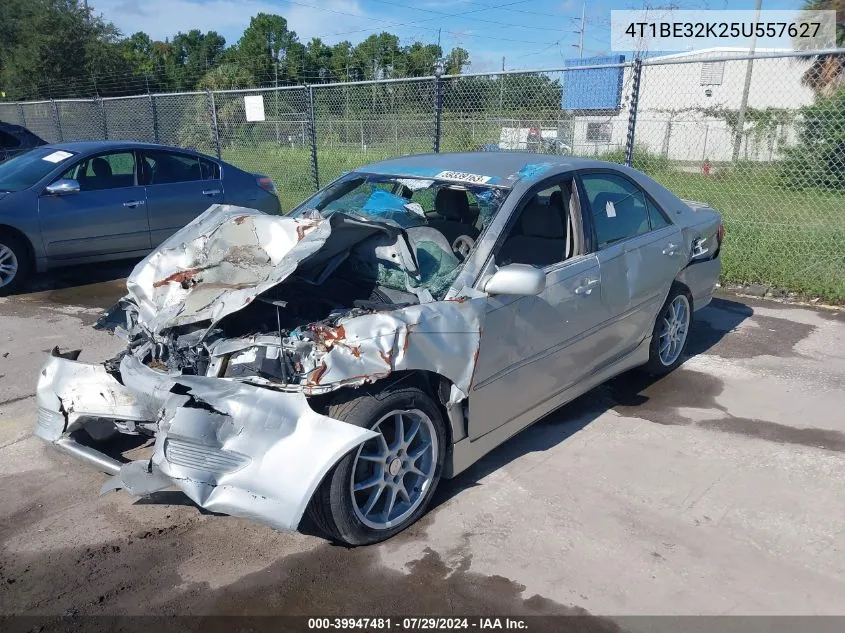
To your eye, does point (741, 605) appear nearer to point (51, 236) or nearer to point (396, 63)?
point (51, 236)

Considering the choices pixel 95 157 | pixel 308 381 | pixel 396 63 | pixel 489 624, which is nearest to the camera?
pixel 489 624

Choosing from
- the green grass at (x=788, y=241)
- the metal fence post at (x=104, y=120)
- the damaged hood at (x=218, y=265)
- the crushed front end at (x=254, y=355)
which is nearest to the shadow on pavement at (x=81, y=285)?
the damaged hood at (x=218, y=265)

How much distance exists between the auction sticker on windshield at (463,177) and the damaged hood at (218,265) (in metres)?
0.87

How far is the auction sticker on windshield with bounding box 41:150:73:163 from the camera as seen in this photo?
787cm

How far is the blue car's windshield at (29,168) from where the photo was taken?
769 centimetres

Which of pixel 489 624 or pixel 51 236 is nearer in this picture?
pixel 489 624

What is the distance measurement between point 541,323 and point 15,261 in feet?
20.9

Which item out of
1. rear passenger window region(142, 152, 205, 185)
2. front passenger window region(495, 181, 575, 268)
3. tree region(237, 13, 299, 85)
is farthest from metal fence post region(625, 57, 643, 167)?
tree region(237, 13, 299, 85)

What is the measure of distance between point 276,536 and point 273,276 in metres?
1.23

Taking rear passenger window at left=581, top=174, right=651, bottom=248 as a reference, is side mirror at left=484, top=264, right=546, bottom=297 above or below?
below

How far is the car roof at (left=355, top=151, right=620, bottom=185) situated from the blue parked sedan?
14.9ft

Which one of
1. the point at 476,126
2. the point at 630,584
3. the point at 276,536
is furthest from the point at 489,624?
the point at 476,126

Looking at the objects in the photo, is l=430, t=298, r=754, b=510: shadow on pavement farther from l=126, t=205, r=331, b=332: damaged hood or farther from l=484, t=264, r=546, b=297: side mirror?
l=126, t=205, r=331, b=332: damaged hood

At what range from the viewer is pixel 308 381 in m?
2.87
